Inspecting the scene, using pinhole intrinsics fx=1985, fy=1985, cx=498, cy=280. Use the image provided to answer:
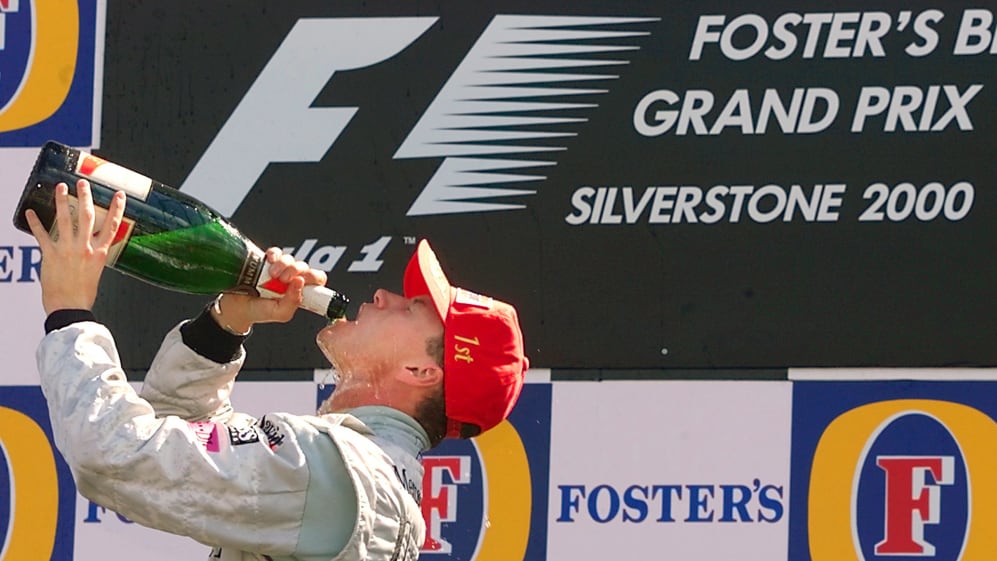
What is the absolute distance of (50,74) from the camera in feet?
11.3

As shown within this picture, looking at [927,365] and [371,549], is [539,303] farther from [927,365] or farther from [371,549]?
[371,549]

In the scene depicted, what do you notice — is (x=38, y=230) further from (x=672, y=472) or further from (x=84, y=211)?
(x=672, y=472)

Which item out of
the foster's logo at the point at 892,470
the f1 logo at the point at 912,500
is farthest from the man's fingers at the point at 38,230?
the f1 logo at the point at 912,500

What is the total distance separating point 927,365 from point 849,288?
0.17 meters

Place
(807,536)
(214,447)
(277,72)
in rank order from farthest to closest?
1. (277,72)
2. (807,536)
3. (214,447)

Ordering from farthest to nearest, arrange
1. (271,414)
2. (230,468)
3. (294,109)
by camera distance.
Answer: (294,109)
(271,414)
(230,468)

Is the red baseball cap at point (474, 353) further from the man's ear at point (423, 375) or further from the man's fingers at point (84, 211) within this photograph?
the man's fingers at point (84, 211)

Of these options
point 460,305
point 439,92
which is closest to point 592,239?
point 439,92

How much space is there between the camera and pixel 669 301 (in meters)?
3.24

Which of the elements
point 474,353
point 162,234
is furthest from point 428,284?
point 162,234

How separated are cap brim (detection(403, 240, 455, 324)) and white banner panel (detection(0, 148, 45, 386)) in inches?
44.4

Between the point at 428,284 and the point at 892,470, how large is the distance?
3.47ft

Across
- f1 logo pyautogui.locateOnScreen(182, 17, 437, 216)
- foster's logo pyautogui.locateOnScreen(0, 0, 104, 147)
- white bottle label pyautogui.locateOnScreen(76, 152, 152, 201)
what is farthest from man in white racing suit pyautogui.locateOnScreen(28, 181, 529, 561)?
foster's logo pyautogui.locateOnScreen(0, 0, 104, 147)

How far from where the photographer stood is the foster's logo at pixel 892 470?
3127mm
